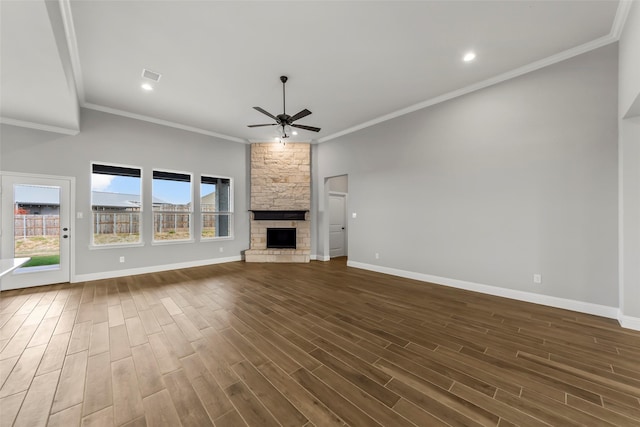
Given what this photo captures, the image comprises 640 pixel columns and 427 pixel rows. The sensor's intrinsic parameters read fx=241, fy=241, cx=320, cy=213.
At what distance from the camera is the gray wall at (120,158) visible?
4.17 m

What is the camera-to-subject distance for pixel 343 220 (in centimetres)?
770

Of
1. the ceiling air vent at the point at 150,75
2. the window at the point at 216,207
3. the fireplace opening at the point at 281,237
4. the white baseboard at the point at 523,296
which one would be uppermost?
the ceiling air vent at the point at 150,75

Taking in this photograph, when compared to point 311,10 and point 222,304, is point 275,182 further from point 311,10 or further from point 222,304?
point 311,10

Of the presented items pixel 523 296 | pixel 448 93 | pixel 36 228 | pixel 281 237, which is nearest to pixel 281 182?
pixel 281 237

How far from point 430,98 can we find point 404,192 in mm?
1766

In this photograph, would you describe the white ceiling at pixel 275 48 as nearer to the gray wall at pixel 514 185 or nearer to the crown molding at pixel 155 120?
the crown molding at pixel 155 120

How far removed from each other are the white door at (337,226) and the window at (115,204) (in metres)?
4.71

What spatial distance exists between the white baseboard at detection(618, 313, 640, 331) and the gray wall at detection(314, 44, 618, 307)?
0.26 m

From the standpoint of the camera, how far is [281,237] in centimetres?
680

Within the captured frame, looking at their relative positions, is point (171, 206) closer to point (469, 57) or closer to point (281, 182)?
point (281, 182)

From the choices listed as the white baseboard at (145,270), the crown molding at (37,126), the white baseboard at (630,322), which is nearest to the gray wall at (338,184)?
the white baseboard at (145,270)

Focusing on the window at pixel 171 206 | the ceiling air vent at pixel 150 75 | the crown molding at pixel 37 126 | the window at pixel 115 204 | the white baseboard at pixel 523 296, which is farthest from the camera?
the window at pixel 171 206

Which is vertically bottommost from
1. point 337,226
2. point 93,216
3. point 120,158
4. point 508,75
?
point 337,226

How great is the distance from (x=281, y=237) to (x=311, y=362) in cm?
489
